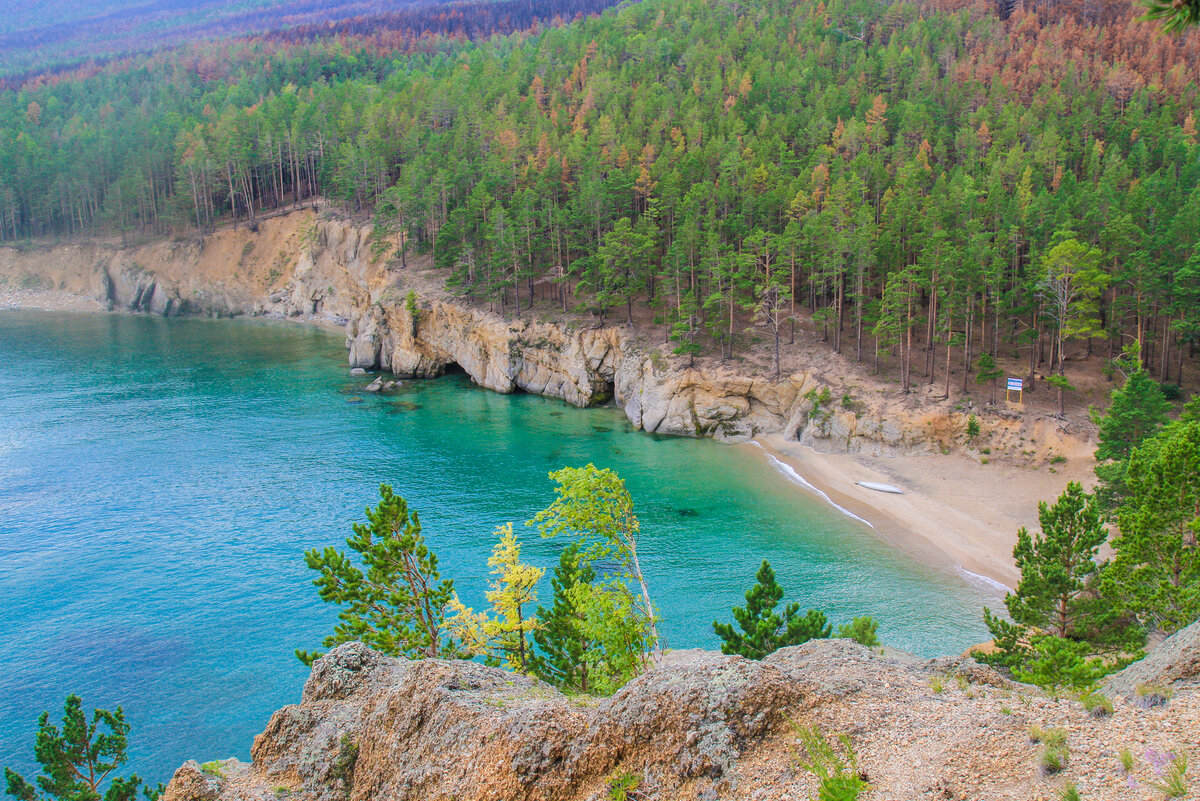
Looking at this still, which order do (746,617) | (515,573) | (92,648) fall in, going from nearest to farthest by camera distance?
(515,573)
(746,617)
(92,648)

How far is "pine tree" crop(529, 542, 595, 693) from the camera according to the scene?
21141 mm

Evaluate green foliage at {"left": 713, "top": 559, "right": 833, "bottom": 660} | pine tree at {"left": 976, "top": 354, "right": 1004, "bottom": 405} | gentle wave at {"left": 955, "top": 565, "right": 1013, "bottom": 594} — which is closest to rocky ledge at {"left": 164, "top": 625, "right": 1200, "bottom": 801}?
green foliage at {"left": 713, "top": 559, "right": 833, "bottom": 660}

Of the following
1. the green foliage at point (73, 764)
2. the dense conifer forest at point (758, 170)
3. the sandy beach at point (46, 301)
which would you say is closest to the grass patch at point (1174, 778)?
the dense conifer forest at point (758, 170)

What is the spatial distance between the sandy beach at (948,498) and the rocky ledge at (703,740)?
82.9 feet

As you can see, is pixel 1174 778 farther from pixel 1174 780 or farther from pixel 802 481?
pixel 802 481

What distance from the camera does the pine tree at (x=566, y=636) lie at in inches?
832

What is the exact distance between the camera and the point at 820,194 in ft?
218

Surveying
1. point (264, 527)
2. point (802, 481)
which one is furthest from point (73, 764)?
point (802, 481)

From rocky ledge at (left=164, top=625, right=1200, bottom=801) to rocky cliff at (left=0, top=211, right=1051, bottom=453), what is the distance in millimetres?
40260

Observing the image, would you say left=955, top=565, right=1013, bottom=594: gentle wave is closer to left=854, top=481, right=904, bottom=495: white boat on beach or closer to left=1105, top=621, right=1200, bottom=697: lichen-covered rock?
left=854, top=481, right=904, bottom=495: white boat on beach

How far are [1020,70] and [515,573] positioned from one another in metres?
111

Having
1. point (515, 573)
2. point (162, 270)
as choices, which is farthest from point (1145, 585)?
point (162, 270)

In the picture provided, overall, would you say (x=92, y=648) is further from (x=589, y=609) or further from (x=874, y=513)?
(x=874, y=513)

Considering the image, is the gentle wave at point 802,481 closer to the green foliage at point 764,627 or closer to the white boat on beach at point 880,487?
the white boat on beach at point 880,487
